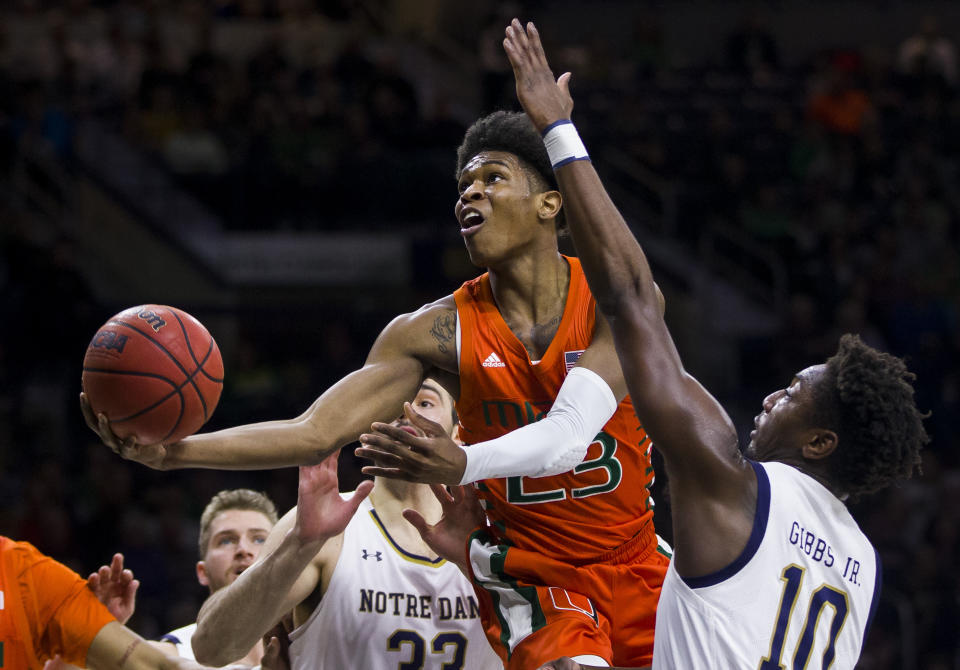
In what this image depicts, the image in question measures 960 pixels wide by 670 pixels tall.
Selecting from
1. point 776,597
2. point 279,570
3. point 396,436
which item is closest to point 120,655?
point 279,570

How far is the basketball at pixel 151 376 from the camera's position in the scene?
326cm

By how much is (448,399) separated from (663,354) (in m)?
1.76

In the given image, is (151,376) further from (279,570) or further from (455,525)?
(455,525)

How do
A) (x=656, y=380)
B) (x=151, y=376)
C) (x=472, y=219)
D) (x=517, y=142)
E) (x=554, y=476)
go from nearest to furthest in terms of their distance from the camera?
(x=656, y=380)
(x=151, y=376)
(x=554, y=476)
(x=472, y=219)
(x=517, y=142)

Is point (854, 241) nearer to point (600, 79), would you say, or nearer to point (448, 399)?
point (600, 79)

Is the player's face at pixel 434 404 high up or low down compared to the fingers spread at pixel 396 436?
up

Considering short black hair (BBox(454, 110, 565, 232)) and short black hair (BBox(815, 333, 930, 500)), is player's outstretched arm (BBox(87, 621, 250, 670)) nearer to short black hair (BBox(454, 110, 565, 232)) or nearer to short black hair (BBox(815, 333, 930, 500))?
short black hair (BBox(454, 110, 565, 232))

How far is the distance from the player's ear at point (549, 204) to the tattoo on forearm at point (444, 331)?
17.9 inches

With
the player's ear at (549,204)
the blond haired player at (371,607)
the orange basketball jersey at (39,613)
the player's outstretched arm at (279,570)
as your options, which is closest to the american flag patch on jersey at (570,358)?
the player's ear at (549,204)

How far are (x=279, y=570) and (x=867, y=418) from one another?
186cm

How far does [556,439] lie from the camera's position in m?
3.48

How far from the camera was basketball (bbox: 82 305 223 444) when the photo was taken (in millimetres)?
3262

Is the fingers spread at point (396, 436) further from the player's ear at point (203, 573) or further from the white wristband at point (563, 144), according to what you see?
the player's ear at point (203, 573)

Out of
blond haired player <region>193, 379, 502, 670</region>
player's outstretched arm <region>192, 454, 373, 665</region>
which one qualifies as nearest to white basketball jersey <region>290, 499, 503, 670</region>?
blond haired player <region>193, 379, 502, 670</region>
